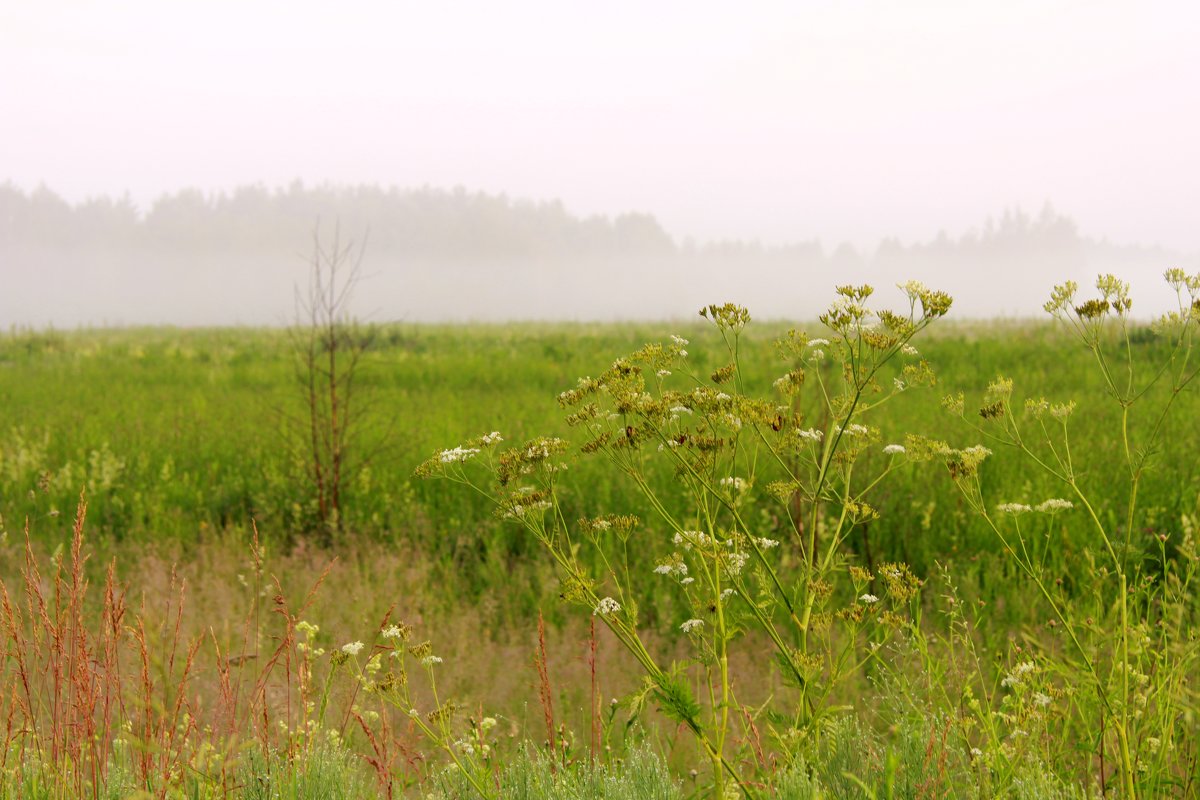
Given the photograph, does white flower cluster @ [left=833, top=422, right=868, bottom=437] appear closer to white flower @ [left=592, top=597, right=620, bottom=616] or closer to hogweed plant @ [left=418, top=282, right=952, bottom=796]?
hogweed plant @ [left=418, top=282, right=952, bottom=796]

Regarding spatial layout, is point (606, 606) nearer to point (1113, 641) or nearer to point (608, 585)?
point (1113, 641)

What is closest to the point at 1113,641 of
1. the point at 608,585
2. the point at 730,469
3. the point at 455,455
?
the point at 730,469

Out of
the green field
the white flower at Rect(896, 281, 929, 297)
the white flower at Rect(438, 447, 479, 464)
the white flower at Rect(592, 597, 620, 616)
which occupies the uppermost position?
the white flower at Rect(896, 281, 929, 297)

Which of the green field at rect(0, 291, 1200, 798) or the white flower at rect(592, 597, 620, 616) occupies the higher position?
the white flower at rect(592, 597, 620, 616)

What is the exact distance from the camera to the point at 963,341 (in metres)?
17.4

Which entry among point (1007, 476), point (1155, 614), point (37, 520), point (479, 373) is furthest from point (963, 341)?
point (37, 520)

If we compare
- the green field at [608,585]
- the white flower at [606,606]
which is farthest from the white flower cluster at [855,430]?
the white flower at [606,606]

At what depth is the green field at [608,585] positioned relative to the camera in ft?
9.36

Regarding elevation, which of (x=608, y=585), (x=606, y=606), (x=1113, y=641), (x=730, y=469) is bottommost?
(x=608, y=585)

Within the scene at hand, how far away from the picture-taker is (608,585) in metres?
5.96

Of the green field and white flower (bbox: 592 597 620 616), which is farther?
the green field

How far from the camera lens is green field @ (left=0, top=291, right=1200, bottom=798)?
A: 2.85 meters

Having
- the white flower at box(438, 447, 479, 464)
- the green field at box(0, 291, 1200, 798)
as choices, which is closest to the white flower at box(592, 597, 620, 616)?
the green field at box(0, 291, 1200, 798)

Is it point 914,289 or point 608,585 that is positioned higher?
point 914,289
